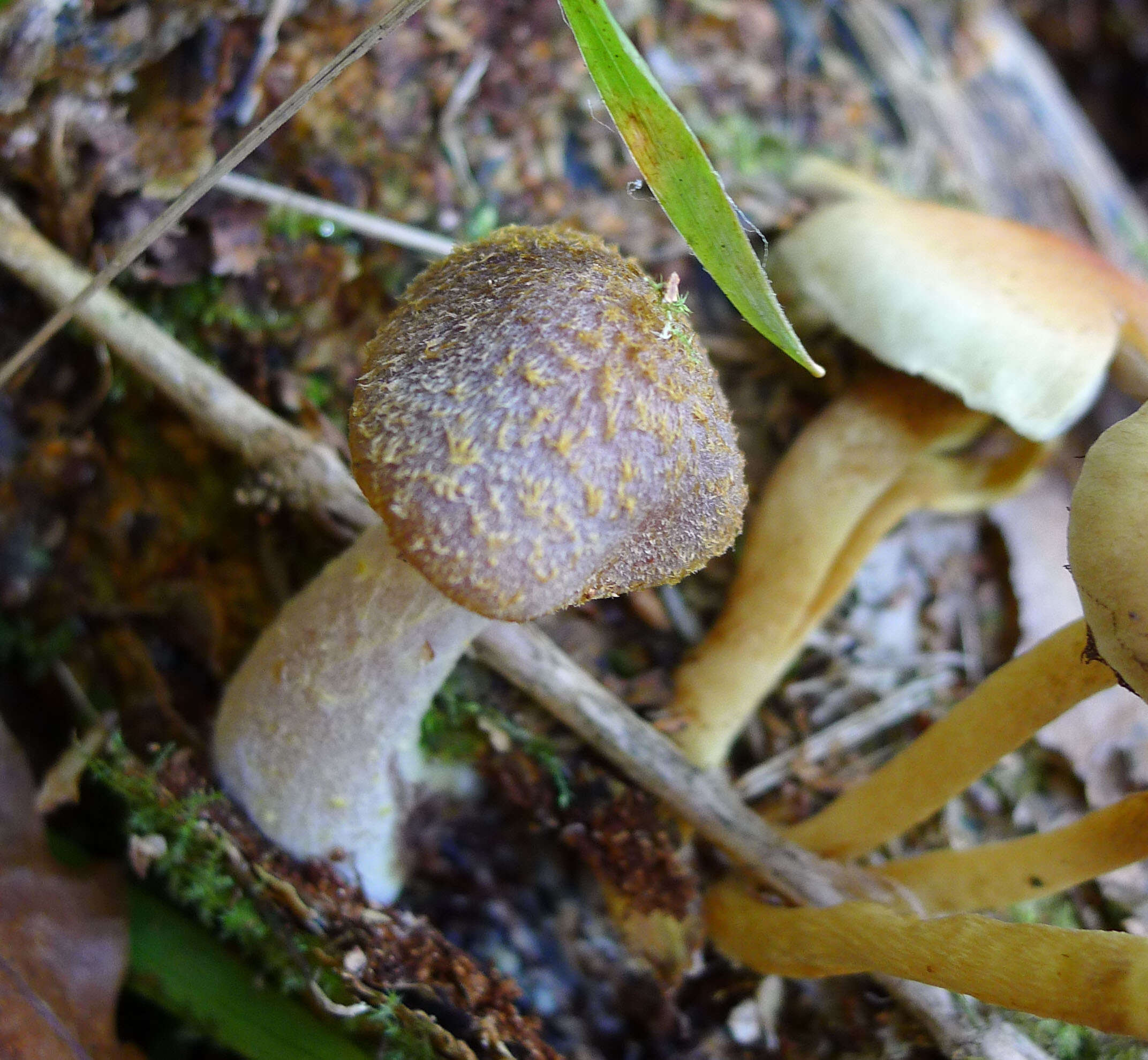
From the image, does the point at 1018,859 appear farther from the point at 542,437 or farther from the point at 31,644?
the point at 31,644

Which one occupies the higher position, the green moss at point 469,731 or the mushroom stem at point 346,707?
the mushroom stem at point 346,707

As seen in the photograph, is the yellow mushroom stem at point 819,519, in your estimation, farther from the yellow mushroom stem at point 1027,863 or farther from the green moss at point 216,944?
the green moss at point 216,944

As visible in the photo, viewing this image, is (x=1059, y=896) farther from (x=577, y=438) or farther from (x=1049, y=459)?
(x=577, y=438)

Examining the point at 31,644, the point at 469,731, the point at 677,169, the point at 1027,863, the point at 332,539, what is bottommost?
the point at 1027,863

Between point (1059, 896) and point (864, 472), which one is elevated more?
point (864, 472)

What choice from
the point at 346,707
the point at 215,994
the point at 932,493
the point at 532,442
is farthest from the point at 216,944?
the point at 932,493

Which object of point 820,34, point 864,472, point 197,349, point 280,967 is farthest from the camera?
point 820,34

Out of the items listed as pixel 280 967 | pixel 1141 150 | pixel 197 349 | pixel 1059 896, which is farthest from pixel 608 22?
pixel 1141 150

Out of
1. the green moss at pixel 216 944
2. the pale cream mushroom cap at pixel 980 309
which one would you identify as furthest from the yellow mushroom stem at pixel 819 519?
the green moss at pixel 216 944
